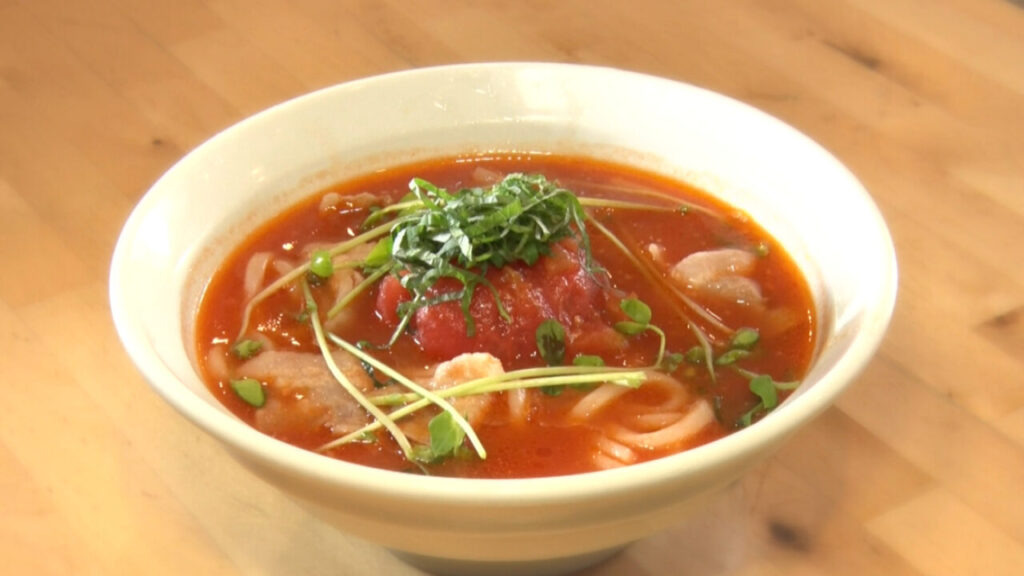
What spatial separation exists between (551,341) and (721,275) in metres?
0.35

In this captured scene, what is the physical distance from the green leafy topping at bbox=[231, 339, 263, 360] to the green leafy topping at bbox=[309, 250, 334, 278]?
173 mm

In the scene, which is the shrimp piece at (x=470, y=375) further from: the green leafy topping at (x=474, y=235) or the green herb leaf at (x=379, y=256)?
the green herb leaf at (x=379, y=256)

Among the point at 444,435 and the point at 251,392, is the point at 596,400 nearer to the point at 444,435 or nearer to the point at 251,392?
the point at 444,435

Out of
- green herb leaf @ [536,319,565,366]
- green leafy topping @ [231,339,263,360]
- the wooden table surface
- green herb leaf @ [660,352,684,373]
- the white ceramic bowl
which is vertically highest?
the white ceramic bowl

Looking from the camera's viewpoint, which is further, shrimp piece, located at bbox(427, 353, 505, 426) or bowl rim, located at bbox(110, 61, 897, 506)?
shrimp piece, located at bbox(427, 353, 505, 426)

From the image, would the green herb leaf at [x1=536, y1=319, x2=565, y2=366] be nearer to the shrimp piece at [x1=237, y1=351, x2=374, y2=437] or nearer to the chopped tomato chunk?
the chopped tomato chunk

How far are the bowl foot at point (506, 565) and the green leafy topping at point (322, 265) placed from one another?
474 millimetres

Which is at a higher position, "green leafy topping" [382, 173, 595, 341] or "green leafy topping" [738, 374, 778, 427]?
"green leafy topping" [382, 173, 595, 341]

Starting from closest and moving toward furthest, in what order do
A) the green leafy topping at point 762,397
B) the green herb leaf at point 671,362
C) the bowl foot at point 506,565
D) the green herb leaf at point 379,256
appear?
the bowl foot at point 506,565
the green leafy topping at point 762,397
the green herb leaf at point 671,362
the green herb leaf at point 379,256

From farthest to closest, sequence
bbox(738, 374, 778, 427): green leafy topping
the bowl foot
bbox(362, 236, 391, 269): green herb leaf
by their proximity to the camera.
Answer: bbox(362, 236, 391, 269): green herb leaf → bbox(738, 374, 778, 427): green leafy topping → the bowl foot

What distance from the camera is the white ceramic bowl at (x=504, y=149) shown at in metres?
1.33

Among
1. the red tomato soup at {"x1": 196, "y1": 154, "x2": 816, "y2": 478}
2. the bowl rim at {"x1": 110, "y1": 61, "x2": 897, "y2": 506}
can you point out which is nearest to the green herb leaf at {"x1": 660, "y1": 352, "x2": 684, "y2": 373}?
the red tomato soup at {"x1": 196, "y1": 154, "x2": 816, "y2": 478}

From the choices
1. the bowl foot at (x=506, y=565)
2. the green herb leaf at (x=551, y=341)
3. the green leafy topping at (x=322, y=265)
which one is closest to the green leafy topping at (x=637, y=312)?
the green herb leaf at (x=551, y=341)

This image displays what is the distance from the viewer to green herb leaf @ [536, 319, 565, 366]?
1.76 metres
